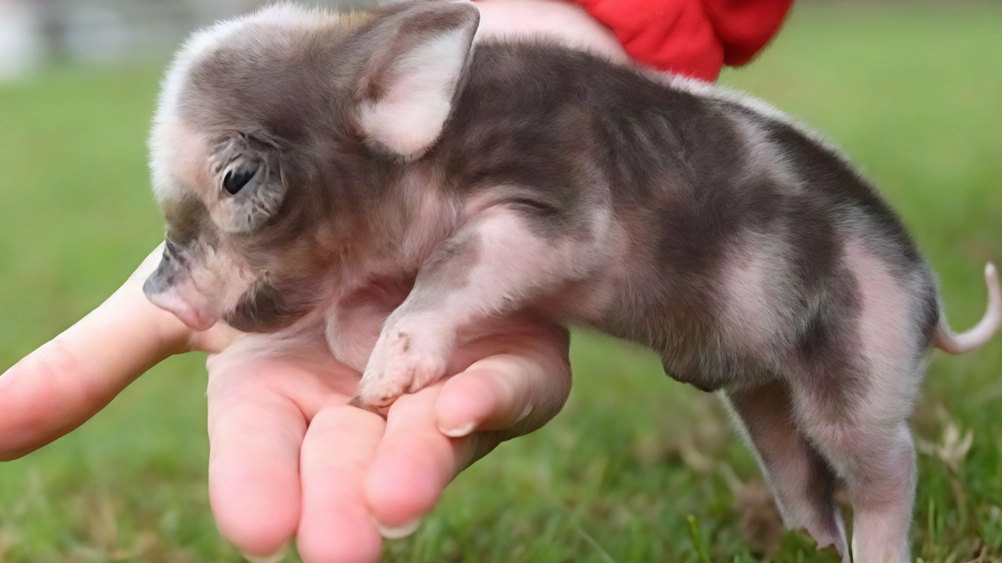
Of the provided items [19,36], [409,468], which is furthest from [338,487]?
[19,36]

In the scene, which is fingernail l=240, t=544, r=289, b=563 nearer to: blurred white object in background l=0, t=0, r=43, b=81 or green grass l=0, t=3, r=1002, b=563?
green grass l=0, t=3, r=1002, b=563

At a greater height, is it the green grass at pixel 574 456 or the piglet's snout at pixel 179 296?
the piglet's snout at pixel 179 296

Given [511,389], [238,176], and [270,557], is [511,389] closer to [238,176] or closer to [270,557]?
[270,557]

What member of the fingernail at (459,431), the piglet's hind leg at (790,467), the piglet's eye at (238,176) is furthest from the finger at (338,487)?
the piglet's hind leg at (790,467)

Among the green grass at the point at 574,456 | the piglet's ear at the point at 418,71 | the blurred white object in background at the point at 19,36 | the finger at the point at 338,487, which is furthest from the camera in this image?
the blurred white object in background at the point at 19,36

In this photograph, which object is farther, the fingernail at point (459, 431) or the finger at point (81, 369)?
the finger at point (81, 369)

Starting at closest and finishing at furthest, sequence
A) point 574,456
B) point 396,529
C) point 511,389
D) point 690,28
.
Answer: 1. point 396,529
2. point 511,389
3. point 690,28
4. point 574,456

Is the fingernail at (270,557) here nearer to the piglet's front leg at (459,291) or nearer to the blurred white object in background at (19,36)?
the piglet's front leg at (459,291)
